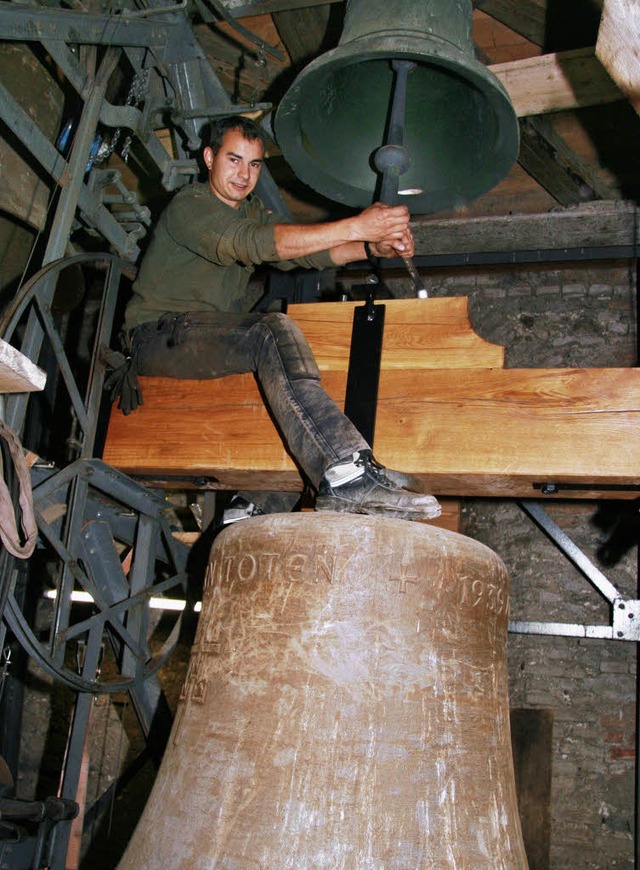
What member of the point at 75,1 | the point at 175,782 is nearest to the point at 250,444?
the point at 175,782

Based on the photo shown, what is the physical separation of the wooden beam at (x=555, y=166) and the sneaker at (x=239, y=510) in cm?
313

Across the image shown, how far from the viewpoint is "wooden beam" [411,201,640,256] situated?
16.1 feet

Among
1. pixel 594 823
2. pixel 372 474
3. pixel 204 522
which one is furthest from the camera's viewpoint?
pixel 594 823

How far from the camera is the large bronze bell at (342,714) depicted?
1490mm

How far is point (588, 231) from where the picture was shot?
498 cm

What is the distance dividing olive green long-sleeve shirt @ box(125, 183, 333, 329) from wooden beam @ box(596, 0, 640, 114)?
1218 mm

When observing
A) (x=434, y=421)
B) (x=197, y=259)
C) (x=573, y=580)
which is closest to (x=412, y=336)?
(x=434, y=421)

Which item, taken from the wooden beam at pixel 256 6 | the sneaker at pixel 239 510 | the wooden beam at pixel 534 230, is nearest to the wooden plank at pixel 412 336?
the sneaker at pixel 239 510

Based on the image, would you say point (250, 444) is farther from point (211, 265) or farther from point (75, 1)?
point (75, 1)

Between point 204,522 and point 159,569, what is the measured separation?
47 centimetres

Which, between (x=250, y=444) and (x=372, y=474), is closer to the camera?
(x=372, y=474)

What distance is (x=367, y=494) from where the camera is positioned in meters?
2.15

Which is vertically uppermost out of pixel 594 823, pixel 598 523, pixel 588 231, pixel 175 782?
pixel 588 231

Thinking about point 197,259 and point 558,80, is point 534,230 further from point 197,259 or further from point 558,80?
point 197,259
